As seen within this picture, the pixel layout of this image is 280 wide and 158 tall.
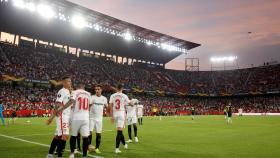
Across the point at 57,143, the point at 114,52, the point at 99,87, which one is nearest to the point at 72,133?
the point at 57,143

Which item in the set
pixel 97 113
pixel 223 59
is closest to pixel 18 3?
pixel 97 113

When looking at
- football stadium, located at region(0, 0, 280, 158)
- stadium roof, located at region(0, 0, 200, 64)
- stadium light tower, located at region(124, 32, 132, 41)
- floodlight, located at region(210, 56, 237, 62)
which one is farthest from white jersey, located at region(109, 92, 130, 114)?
floodlight, located at region(210, 56, 237, 62)

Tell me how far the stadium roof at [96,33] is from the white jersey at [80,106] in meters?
47.7

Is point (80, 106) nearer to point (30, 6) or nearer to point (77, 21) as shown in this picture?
point (30, 6)

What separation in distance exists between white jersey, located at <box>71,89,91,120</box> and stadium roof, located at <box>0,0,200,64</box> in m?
47.7

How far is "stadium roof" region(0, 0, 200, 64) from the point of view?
54.8m

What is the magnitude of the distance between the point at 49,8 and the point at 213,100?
59.1 m

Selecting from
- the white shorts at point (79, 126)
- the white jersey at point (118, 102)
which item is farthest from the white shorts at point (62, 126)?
the white jersey at point (118, 102)

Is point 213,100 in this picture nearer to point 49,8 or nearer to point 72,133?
point 49,8

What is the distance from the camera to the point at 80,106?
8844mm

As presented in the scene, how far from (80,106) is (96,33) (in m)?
57.4

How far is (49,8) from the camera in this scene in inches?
2094

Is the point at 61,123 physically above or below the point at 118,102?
below

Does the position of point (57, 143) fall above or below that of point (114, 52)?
below
